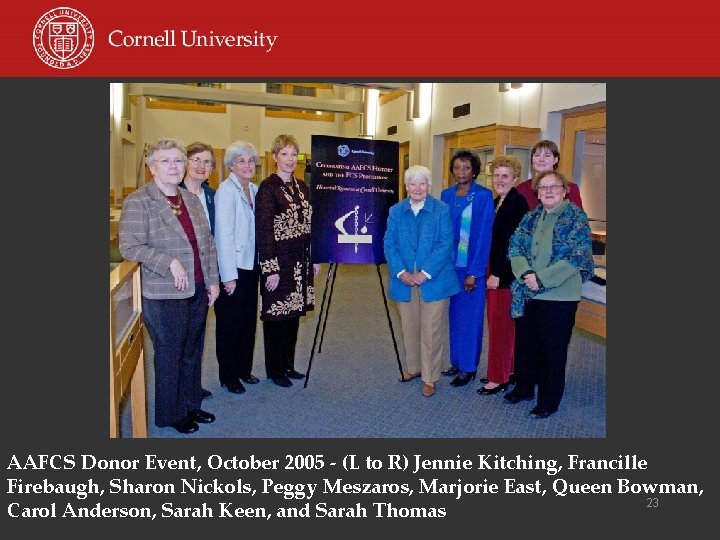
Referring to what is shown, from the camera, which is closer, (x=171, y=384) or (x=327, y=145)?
(x=171, y=384)

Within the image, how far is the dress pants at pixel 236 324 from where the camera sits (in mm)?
3205

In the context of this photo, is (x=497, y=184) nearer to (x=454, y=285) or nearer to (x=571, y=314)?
(x=454, y=285)

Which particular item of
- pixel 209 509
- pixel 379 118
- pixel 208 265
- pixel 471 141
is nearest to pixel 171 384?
pixel 208 265

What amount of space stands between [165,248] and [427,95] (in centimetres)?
803

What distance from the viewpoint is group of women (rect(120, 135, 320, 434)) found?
2404 mm

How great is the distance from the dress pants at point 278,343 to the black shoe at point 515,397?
1351 millimetres

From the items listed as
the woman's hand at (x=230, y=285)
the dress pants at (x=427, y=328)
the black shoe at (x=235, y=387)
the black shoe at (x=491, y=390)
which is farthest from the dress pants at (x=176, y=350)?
the black shoe at (x=491, y=390)

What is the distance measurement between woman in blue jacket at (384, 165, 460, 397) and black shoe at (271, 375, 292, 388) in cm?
84

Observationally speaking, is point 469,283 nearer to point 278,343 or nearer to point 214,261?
point 278,343

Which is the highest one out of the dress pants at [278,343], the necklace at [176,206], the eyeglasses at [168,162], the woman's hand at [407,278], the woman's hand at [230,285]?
the eyeglasses at [168,162]

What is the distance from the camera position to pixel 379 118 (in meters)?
12.1

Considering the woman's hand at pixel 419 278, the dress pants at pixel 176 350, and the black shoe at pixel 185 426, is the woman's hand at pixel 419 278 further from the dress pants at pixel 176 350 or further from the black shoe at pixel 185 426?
the black shoe at pixel 185 426

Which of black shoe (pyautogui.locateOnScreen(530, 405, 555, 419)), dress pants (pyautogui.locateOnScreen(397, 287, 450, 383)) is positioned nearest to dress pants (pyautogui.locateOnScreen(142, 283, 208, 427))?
dress pants (pyautogui.locateOnScreen(397, 287, 450, 383))

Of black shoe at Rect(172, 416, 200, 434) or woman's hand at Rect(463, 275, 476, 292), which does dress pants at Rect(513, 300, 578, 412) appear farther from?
black shoe at Rect(172, 416, 200, 434)
